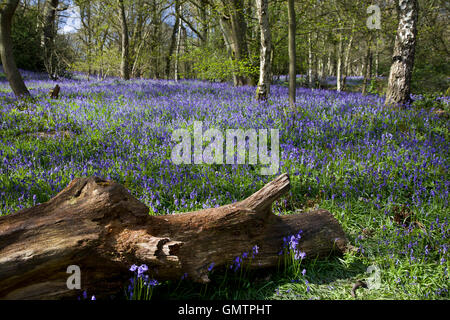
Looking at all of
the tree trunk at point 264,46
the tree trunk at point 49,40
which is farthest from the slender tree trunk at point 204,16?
the tree trunk at point 49,40

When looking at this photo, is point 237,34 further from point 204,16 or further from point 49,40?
point 204,16

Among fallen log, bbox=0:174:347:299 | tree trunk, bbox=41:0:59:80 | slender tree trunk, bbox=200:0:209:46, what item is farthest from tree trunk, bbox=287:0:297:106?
tree trunk, bbox=41:0:59:80

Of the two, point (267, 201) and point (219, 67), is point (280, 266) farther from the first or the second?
point (219, 67)

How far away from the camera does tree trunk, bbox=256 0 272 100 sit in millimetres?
7469

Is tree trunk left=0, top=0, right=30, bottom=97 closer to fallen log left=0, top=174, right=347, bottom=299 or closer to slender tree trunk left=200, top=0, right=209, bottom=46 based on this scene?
slender tree trunk left=200, top=0, right=209, bottom=46

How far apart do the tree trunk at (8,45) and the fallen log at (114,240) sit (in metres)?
8.80

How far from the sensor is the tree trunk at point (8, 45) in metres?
8.64

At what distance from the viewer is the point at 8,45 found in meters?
9.07

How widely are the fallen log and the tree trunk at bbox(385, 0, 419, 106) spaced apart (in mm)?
6120

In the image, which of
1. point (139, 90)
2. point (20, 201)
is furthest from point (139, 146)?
point (139, 90)
